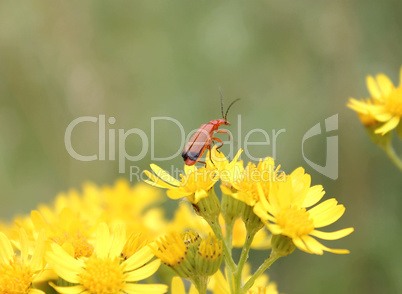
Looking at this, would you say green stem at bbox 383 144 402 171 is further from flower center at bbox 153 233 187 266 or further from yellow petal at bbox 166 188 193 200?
flower center at bbox 153 233 187 266

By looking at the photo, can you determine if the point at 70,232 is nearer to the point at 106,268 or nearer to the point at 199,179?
the point at 106,268

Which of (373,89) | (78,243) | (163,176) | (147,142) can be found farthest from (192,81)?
(78,243)

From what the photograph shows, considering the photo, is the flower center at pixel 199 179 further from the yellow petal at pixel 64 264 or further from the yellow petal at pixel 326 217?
the yellow petal at pixel 64 264

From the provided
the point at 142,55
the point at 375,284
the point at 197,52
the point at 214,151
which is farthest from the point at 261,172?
the point at 142,55

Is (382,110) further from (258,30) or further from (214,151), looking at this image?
(258,30)

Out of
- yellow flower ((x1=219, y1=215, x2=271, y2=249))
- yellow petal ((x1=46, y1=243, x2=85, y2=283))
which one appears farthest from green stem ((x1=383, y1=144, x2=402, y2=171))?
yellow petal ((x1=46, y1=243, x2=85, y2=283))

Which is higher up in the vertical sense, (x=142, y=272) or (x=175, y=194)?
(x=175, y=194)
